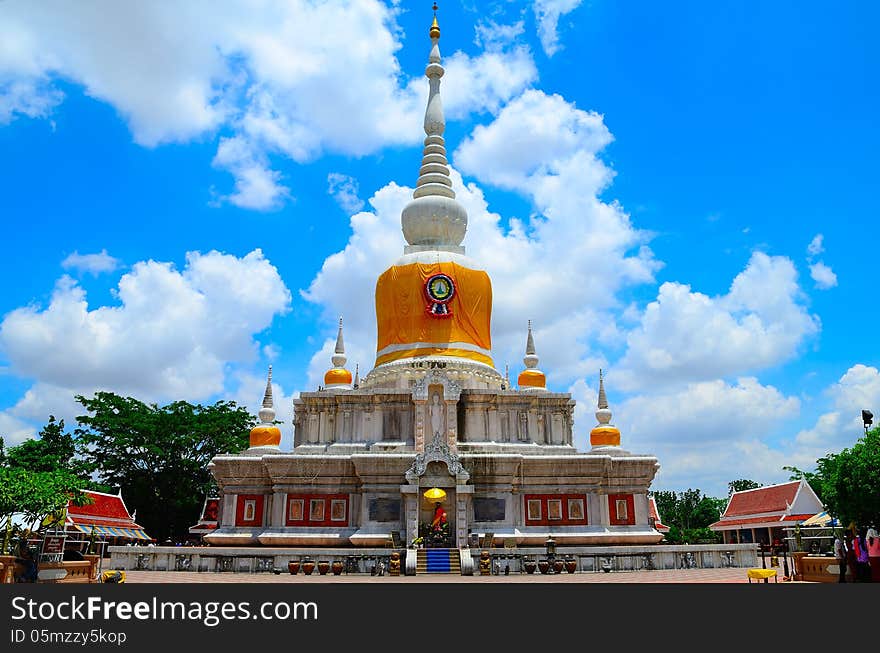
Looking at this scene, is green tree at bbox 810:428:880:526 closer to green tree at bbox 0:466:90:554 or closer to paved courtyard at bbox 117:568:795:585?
paved courtyard at bbox 117:568:795:585

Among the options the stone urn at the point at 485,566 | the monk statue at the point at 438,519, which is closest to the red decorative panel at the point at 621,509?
the monk statue at the point at 438,519

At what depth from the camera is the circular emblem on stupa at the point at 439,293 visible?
4409 cm

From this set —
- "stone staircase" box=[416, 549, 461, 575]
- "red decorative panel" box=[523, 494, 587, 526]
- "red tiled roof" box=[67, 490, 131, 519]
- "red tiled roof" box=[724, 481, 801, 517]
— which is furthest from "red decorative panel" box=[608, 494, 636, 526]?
"red tiled roof" box=[67, 490, 131, 519]

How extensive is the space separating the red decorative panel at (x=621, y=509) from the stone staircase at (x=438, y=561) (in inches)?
451

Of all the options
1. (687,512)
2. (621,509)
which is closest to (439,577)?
(621,509)

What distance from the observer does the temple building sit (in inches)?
1421

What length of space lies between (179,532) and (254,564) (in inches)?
1188

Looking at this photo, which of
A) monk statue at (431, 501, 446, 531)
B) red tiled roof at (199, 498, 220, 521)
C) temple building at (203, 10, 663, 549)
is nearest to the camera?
monk statue at (431, 501, 446, 531)

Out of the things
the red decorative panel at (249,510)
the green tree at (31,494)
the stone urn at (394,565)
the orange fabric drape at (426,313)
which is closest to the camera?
the stone urn at (394,565)

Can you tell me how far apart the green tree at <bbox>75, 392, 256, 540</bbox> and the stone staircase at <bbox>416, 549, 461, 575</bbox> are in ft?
102

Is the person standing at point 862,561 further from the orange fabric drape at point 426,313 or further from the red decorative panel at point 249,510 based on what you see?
the red decorative panel at point 249,510

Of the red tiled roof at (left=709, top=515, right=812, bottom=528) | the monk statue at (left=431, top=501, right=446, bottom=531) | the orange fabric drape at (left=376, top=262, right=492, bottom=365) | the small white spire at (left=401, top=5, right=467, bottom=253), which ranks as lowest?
the monk statue at (left=431, top=501, right=446, bottom=531)

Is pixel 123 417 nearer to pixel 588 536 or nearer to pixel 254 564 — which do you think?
pixel 254 564
